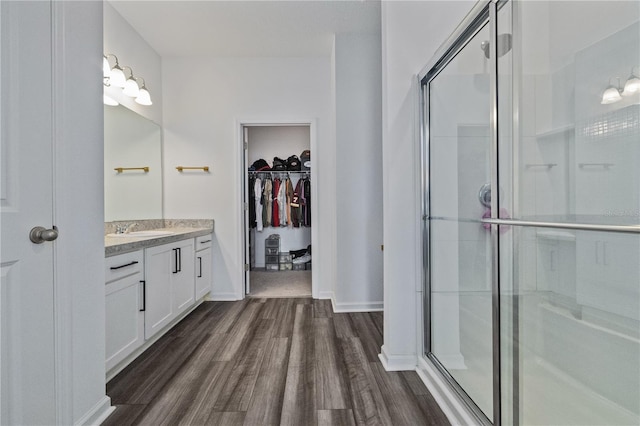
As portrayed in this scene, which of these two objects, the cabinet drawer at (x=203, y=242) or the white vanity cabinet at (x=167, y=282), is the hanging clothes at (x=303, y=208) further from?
the white vanity cabinet at (x=167, y=282)

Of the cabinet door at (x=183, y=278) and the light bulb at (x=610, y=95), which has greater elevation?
the light bulb at (x=610, y=95)

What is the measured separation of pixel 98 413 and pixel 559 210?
2.15 metres

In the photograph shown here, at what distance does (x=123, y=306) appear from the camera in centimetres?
189

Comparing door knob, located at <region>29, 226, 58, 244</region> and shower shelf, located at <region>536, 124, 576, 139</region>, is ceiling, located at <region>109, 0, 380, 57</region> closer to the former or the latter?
shower shelf, located at <region>536, 124, 576, 139</region>

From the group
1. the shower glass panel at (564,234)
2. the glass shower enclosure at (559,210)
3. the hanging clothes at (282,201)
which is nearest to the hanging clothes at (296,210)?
the hanging clothes at (282,201)

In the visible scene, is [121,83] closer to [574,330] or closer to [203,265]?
[203,265]

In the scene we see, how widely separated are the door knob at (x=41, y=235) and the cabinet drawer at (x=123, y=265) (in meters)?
0.61

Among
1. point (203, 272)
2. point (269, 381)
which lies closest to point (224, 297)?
point (203, 272)

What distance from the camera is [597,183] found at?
3.65 feet

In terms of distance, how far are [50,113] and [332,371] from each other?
183 cm

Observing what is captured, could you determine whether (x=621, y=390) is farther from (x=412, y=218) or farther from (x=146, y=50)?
(x=146, y=50)

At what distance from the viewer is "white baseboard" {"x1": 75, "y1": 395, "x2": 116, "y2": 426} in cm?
135

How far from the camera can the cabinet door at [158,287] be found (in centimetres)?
216

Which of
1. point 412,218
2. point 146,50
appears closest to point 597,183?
point 412,218
